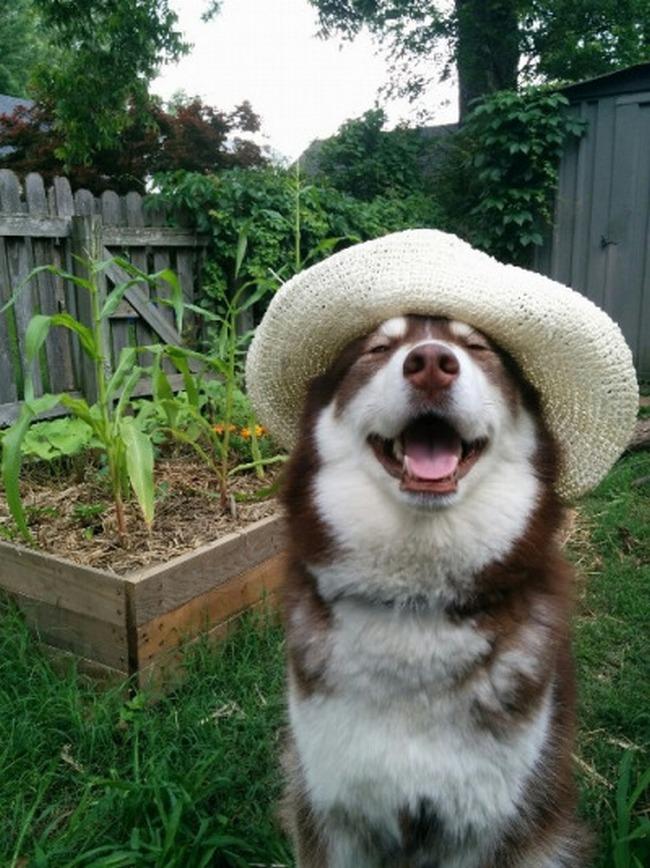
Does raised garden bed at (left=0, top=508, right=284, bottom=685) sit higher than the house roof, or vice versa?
the house roof

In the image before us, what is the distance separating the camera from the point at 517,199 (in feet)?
22.2

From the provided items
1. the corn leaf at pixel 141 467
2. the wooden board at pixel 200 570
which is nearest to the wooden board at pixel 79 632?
the wooden board at pixel 200 570

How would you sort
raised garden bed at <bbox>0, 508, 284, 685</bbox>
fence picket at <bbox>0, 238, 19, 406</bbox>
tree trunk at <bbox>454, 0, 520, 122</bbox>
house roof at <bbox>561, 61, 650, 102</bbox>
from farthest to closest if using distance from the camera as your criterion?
tree trunk at <bbox>454, 0, 520, 122</bbox>, house roof at <bbox>561, 61, 650, 102</bbox>, fence picket at <bbox>0, 238, 19, 406</bbox>, raised garden bed at <bbox>0, 508, 284, 685</bbox>

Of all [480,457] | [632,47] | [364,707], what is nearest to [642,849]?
[364,707]

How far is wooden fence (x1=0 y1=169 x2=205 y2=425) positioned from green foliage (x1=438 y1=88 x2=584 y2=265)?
302 cm

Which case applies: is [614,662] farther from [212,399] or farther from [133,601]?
[212,399]

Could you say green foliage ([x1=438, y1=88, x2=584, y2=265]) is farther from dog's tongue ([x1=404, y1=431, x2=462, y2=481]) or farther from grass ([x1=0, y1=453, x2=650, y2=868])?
dog's tongue ([x1=404, y1=431, x2=462, y2=481])

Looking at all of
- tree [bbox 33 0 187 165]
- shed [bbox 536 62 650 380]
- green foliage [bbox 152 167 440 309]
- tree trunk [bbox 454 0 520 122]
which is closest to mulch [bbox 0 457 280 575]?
green foliage [bbox 152 167 440 309]

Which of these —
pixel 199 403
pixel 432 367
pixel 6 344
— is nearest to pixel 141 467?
pixel 199 403

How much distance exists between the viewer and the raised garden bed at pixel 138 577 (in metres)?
2.30

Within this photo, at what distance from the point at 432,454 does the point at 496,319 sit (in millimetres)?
296

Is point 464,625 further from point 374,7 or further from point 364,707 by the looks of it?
point 374,7

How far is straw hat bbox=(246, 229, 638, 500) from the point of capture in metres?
1.42

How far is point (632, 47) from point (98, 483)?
12539 millimetres
